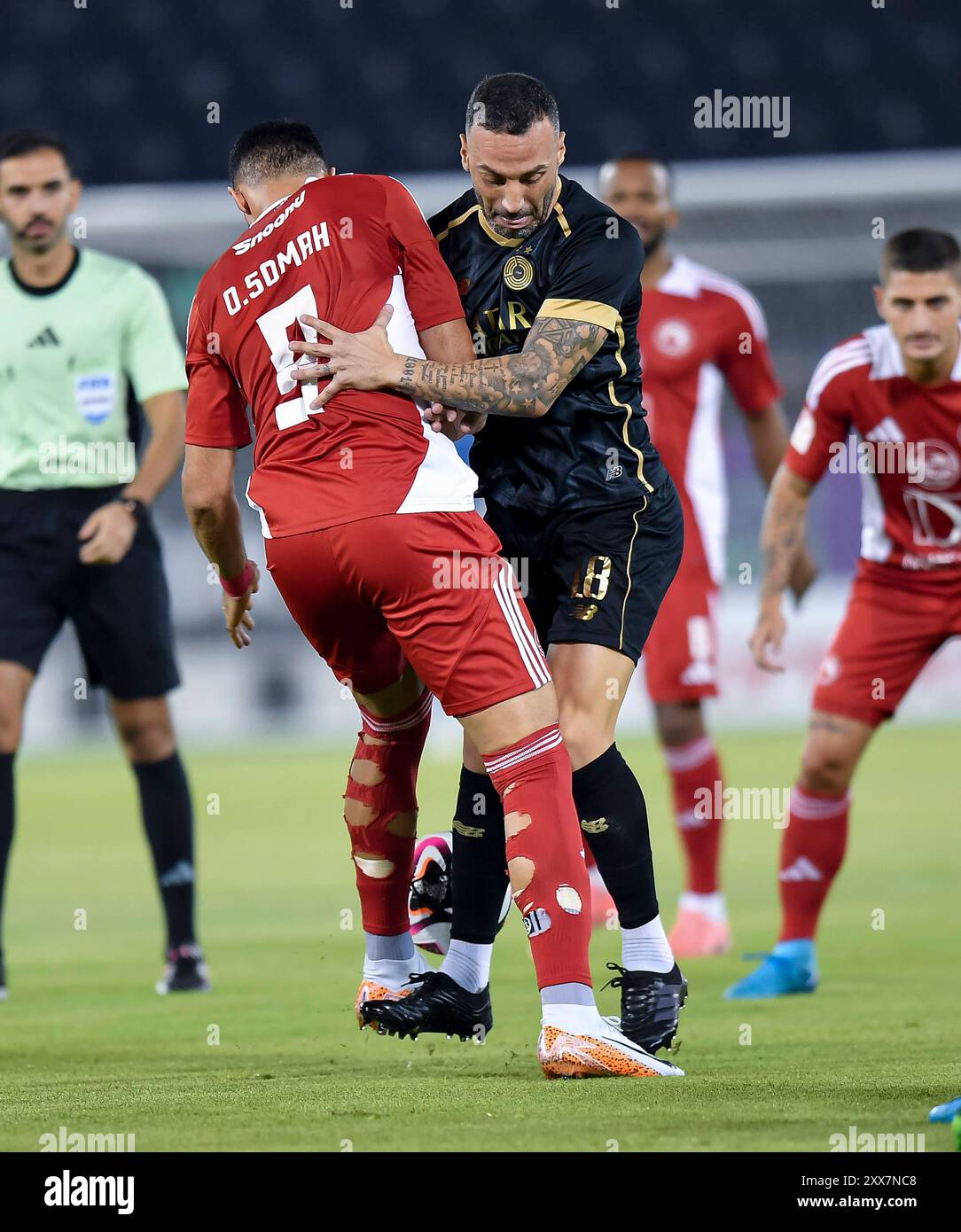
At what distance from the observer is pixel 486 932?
430 cm

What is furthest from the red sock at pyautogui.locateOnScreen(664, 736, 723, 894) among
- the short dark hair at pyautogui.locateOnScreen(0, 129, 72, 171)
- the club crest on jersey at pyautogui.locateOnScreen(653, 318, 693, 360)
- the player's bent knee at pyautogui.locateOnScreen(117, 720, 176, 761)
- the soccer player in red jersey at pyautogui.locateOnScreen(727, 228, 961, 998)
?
the short dark hair at pyautogui.locateOnScreen(0, 129, 72, 171)

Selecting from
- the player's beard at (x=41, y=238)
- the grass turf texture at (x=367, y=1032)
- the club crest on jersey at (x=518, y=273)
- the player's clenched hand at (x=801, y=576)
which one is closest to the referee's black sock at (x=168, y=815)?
the grass turf texture at (x=367, y=1032)

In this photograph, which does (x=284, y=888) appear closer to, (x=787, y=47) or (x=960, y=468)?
(x=960, y=468)

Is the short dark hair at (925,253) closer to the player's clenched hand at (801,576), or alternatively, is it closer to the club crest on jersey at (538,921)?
the player's clenched hand at (801,576)

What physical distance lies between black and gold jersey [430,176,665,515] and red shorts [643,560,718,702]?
101 inches

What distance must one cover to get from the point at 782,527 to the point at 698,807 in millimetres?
1335

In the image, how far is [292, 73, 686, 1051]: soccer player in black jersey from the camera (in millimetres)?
3801

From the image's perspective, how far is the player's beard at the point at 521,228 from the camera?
398 centimetres

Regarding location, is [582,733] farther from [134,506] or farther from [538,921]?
[134,506]

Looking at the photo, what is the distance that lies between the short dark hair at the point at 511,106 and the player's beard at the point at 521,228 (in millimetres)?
155

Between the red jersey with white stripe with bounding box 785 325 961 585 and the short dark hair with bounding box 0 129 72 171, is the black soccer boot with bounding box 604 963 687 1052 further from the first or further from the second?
the short dark hair with bounding box 0 129 72 171

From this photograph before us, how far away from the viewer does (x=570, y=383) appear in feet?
13.7

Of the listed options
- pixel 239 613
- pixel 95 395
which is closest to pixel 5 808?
pixel 95 395

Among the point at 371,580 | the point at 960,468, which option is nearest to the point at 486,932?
the point at 371,580
